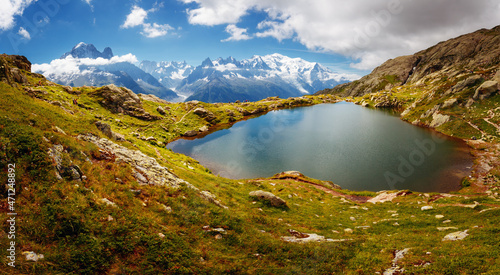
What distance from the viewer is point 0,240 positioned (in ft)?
26.9

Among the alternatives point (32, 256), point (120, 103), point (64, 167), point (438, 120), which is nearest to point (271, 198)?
point (64, 167)

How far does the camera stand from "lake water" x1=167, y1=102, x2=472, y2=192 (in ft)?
189

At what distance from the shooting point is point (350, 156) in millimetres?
73750

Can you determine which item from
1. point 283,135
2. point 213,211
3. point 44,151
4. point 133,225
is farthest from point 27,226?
point 283,135

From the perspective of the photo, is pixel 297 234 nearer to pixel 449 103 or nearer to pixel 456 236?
pixel 456 236

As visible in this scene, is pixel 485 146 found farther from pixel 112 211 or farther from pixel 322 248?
pixel 112 211

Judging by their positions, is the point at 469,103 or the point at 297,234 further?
the point at 469,103

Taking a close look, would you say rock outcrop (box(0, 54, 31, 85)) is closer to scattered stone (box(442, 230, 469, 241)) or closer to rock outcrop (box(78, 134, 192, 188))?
rock outcrop (box(78, 134, 192, 188))

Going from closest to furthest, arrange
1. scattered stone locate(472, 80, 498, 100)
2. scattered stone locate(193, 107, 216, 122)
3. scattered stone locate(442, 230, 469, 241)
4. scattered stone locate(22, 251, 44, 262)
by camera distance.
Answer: scattered stone locate(22, 251, 44, 262) → scattered stone locate(442, 230, 469, 241) → scattered stone locate(472, 80, 498, 100) → scattered stone locate(193, 107, 216, 122)

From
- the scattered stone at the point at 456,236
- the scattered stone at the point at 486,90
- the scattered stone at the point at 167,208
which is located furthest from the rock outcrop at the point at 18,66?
the scattered stone at the point at 486,90

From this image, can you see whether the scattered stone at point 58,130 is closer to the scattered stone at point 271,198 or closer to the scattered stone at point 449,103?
the scattered stone at point 271,198

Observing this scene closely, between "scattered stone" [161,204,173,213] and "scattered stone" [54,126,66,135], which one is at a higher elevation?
"scattered stone" [54,126,66,135]

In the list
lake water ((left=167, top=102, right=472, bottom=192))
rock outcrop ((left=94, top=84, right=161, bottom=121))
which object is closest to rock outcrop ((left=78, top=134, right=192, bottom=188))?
lake water ((left=167, top=102, right=472, bottom=192))

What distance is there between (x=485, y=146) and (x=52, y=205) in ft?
399
